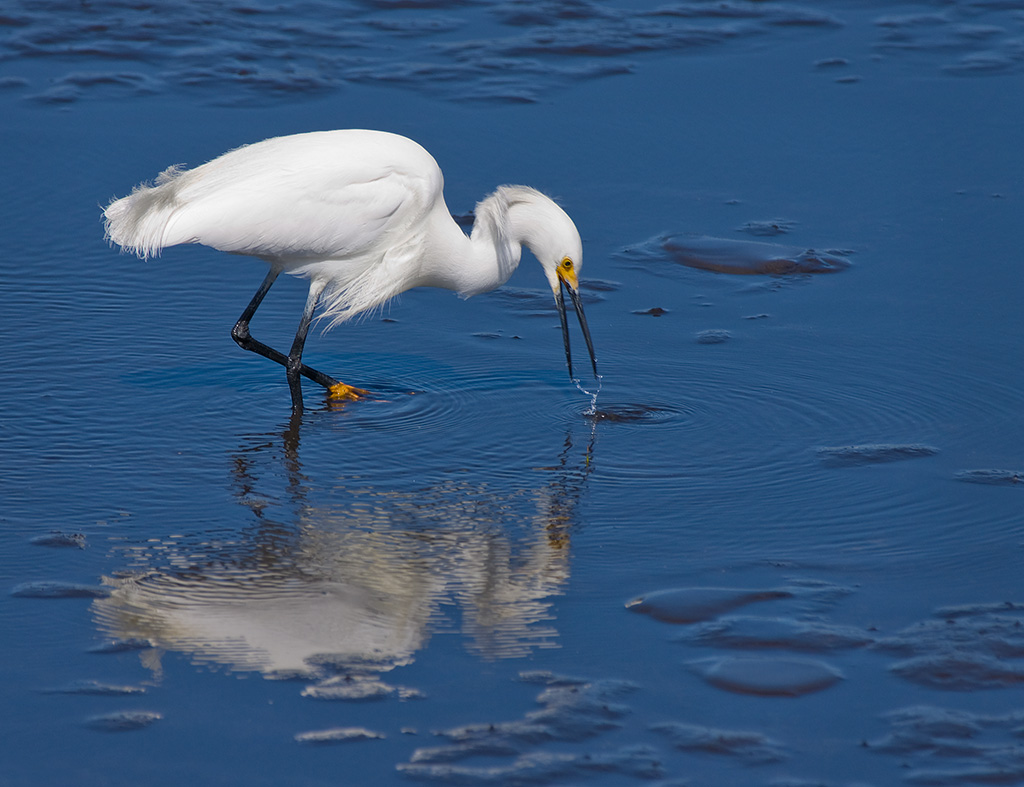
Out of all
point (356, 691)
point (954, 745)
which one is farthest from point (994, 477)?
point (356, 691)

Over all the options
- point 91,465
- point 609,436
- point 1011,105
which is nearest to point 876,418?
point 609,436

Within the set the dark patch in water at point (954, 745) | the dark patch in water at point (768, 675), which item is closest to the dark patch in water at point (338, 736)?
the dark patch in water at point (768, 675)

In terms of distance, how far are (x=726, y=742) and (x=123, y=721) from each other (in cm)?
167

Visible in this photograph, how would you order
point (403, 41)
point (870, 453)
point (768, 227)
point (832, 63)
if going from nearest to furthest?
point (870, 453) < point (768, 227) < point (832, 63) < point (403, 41)

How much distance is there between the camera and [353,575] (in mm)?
4562

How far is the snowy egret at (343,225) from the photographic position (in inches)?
240

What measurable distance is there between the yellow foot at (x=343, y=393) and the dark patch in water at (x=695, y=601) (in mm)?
2246

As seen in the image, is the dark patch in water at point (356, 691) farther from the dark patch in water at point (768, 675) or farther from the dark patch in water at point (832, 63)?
the dark patch in water at point (832, 63)

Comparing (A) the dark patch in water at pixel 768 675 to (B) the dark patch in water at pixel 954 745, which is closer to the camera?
(B) the dark patch in water at pixel 954 745

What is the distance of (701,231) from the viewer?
797 cm

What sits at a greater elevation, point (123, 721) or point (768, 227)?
Answer: point (768, 227)

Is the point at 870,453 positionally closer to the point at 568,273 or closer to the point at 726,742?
the point at 568,273

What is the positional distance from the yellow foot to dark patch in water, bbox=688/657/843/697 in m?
2.67

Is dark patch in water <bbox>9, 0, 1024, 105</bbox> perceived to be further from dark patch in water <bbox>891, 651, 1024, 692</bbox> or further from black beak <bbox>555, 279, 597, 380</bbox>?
dark patch in water <bbox>891, 651, 1024, 692</bbox>
